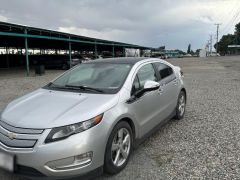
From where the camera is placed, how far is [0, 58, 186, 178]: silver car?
2.93 m

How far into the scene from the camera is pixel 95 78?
175 inches

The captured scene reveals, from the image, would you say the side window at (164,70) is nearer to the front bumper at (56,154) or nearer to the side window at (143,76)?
the side window at (143,76)

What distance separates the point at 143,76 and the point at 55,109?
1.77m

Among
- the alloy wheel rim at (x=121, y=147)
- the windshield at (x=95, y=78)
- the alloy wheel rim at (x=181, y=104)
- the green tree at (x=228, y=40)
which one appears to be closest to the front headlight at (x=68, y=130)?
the alloy wheel rim at (x=121, y=147)

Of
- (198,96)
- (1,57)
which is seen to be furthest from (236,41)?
(198,96)

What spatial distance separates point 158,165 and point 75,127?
1.49 m

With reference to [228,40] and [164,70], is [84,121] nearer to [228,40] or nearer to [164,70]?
[164,70]

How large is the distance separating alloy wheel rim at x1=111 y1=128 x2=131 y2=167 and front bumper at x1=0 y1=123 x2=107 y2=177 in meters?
0.52

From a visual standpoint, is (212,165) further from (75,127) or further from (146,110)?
(75,127)

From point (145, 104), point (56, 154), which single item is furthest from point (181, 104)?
point (56, 154)

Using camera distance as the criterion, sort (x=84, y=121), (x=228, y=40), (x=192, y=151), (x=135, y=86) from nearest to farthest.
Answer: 1. (x=84, y=121)
2. (x=135, y=86)
3. (x=192, y=151)
4. (x=228, y=40)

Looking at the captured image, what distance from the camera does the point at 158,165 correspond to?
389 cm

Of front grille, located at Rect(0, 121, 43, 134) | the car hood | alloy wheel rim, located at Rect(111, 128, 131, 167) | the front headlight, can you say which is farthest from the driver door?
front grille, located at Rect(0, 121, 43, 134)

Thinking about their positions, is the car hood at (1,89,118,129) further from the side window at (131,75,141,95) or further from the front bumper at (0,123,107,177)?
the side window at (131,75,141,95)
